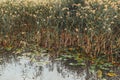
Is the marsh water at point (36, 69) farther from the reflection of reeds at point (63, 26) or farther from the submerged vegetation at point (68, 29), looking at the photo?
the reflection of reeds at point (63, 26)

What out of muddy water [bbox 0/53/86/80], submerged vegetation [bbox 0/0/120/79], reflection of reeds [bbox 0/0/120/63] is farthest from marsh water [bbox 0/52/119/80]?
reflection of reeds [bbox 0/0/120/63]

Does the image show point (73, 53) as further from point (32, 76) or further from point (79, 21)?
point (32, 76)

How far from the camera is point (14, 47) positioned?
7.07m

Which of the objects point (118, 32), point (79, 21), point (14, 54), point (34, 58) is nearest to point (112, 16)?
point (118, 32)

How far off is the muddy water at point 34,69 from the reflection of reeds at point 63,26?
1.85 feet

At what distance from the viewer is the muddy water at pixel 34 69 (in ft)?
18.8

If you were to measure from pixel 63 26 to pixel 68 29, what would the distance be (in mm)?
177

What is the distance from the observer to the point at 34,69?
6.04 meters

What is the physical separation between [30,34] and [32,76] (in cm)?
178

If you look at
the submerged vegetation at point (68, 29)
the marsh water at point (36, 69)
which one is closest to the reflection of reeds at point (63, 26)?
the submerged vegetation at point (68, 29)

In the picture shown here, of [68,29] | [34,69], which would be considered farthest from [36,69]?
[68,29]

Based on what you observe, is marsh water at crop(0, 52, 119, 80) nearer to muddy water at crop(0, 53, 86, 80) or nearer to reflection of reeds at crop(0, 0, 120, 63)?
muddy water at crop(0, 53, 86, 80)

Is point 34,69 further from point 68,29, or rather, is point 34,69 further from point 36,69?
point 68,29

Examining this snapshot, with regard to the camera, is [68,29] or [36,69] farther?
[68,29]
